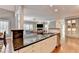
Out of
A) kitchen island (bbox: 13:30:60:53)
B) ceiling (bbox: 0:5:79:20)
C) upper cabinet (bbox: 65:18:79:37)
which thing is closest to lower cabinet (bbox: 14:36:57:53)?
kitchen island (bbox: 13:30:60:53)

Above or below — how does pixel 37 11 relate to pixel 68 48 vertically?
above

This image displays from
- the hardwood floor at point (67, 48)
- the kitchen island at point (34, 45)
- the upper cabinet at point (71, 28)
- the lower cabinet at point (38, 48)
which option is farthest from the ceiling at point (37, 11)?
the upper cabinet at point (71, 28)

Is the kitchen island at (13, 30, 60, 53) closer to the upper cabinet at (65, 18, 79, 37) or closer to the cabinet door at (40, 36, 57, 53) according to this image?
the cabinet door at (40, 36, 57, 53)

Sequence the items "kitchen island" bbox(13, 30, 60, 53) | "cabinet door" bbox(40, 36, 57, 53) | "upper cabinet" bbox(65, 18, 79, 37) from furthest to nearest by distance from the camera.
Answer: "upper cabinet" bbox(65, 18, 79, 37)
"cabinet door" bbox(40, 36, 57, 53)
"kitchen island" bbox(13, 30, 60, 53)

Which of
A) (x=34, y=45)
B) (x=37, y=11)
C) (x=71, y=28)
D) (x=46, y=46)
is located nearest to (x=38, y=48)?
(x=34, y=45)

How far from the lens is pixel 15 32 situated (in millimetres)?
1496

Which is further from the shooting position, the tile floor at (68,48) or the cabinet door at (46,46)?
the tile floor at (68,48)

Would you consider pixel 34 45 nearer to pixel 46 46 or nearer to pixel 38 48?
pixel 38 48

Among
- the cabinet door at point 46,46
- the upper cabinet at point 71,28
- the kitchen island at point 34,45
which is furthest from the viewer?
the upper cabinet at point 71,28

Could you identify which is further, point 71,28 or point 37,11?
point 71,28

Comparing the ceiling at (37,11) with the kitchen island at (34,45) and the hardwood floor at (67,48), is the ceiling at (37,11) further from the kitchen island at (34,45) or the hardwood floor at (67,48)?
the hardwood floor at (67,48)
